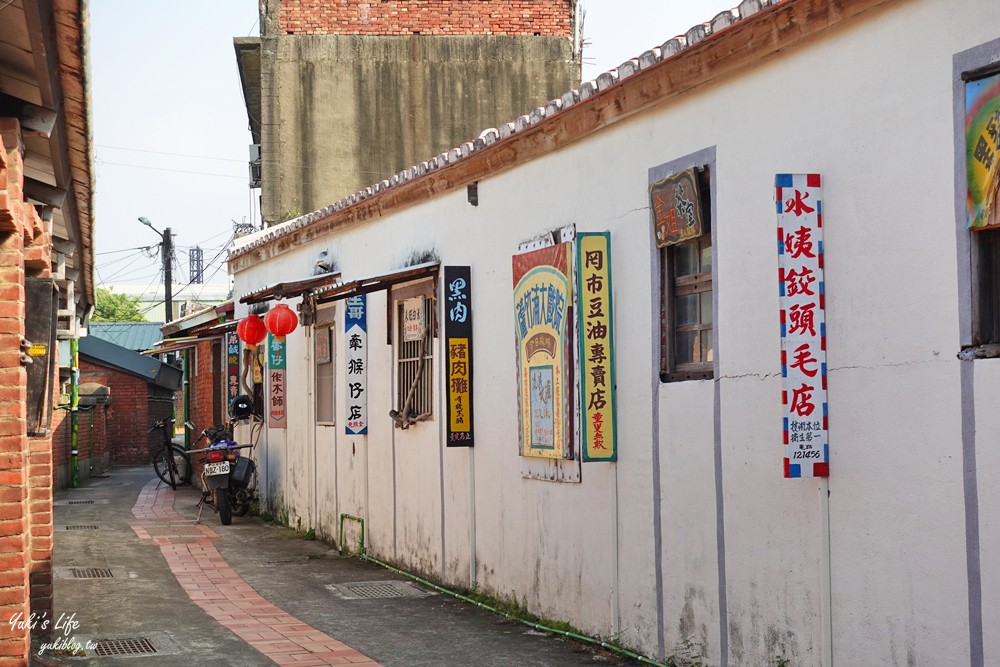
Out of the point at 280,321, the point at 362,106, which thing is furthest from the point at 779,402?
the point at 362,106

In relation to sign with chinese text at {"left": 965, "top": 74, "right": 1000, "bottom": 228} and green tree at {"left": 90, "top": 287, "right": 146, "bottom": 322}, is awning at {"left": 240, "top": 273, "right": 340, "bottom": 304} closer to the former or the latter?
sign with chinese text at {"left": 965, "top": 74, "right": 1000, "bottom": 228}

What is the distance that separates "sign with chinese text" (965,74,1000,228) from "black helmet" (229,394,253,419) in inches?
568

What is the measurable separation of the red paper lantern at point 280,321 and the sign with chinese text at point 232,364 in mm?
4786

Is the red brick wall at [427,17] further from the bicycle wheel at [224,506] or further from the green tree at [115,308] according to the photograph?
the green tree at [115,308]

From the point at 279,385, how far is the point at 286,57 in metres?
8.82

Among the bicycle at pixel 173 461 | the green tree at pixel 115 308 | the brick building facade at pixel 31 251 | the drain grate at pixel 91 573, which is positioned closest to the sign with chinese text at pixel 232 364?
the bicycle at pixel 173 461

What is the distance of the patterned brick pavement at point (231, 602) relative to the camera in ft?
29.1

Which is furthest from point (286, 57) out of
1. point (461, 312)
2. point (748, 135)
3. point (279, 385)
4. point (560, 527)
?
point (748, 135)

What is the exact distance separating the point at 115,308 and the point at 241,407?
59662 millimetres

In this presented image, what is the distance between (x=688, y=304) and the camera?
806 centimetres

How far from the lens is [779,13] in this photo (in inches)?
264

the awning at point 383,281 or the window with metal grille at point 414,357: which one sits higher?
the awning at point 383,281

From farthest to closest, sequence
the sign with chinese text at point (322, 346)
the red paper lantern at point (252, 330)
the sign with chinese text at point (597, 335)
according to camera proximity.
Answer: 1. the red paper lantern at point (252, 330)
2. the sign with chinese text at point (322, 346)
3. the sign with chinese text at point (597, 335)

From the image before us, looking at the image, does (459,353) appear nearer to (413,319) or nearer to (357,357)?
(413,319)
